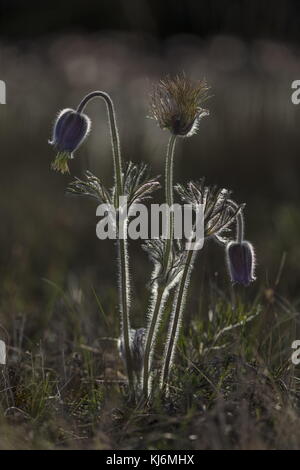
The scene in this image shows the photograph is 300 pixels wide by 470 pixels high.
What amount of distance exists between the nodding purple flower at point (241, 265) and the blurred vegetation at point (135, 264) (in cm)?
13

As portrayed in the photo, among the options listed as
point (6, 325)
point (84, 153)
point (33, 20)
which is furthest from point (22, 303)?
point (33, 20)

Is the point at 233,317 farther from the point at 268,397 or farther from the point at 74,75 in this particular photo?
the point at 74,75

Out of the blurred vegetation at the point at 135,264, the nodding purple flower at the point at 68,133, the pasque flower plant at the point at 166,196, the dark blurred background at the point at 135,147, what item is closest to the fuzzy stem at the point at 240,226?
the pasque flower plant at the point at 166,196

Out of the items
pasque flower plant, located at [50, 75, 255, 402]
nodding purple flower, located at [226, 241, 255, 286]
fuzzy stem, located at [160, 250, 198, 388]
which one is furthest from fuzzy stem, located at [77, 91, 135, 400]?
nodding purple flower, located at [226, 241, 255, 286]

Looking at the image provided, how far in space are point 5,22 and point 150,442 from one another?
52.5 ft

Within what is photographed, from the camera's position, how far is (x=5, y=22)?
17.3 metres

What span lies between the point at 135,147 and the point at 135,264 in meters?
1.87

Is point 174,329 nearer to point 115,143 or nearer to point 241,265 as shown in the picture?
point 241,265

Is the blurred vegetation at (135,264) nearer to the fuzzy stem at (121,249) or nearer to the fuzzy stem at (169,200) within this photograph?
the fuzzy stem at (121,249)

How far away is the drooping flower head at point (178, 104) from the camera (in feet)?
8.79

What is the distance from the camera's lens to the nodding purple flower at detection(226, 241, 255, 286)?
9.32 ft

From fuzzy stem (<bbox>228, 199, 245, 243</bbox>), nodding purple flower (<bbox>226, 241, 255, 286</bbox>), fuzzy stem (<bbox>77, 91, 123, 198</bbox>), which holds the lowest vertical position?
nodding purple flower (<bbox>226, 241, 255, 286</bbox>)

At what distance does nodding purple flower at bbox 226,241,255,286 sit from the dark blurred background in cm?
37

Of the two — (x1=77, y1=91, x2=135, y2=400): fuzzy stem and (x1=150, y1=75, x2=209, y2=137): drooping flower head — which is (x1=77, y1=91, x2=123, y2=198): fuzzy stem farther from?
(x1=150, y1=75, x2=209, y2=137): drooping flower head
